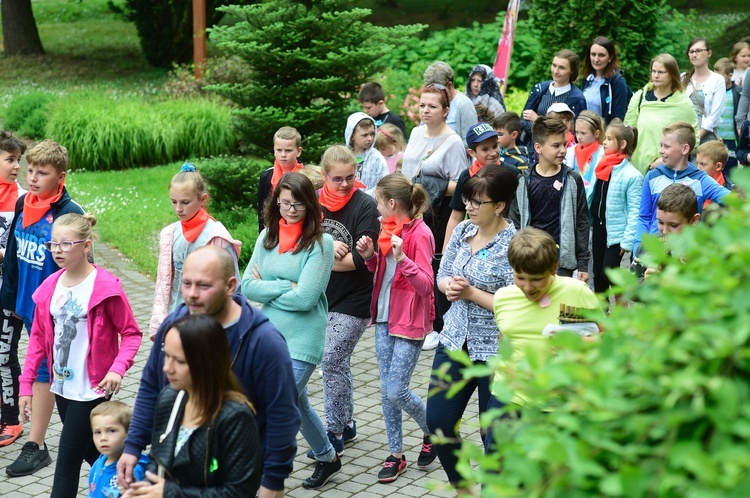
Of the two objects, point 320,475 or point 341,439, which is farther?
point 341,439

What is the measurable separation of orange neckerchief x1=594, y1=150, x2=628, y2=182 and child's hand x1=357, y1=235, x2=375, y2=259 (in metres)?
3.13

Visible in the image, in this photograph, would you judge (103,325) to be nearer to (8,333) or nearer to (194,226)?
(194,226)

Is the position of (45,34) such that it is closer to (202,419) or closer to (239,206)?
(239,206)

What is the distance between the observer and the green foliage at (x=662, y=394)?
1.76 meters

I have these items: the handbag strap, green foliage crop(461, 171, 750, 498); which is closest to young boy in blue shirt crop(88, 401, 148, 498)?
green foliage crop(461, 171, 750, 498)

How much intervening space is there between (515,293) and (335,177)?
1.88 meters

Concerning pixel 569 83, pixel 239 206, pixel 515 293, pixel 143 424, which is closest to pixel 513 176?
pixel 515 293

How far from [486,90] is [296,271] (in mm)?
5628

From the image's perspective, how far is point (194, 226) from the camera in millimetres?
6062

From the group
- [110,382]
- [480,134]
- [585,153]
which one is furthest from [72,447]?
[585,153]

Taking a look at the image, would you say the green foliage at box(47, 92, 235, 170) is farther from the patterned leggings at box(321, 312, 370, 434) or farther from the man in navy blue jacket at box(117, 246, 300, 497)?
Answer: the man in navy blue jacket at box(117, 246, 300, 497)

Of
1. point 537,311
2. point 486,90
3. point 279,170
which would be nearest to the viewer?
point 537,311

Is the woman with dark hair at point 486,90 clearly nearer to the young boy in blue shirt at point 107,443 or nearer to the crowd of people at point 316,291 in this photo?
the crowd of people at point 316,291

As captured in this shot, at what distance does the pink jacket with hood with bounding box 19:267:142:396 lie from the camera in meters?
5.41
